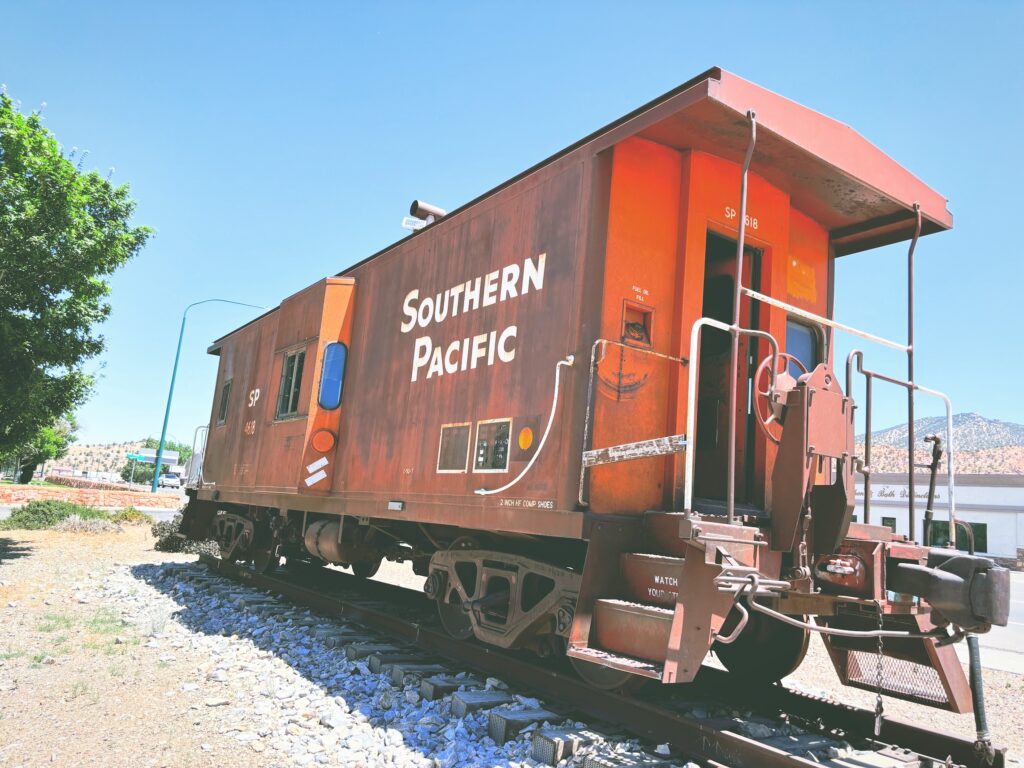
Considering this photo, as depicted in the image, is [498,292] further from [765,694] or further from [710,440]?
[765,694]

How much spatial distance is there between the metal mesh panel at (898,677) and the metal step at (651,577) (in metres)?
1.64

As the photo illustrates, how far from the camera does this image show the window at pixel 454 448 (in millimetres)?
5637

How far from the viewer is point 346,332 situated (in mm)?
8031

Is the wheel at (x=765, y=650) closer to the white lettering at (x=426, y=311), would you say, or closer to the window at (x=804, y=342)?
the window at (x=804, y=342)

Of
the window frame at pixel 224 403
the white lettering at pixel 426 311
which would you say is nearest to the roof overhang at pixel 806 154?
the white lettering at pixel 426 311

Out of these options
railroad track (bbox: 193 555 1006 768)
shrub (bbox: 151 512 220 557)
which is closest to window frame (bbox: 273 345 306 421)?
railroad track (bbox: 193 555 1006 768)

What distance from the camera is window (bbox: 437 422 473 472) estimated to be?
18.5ft

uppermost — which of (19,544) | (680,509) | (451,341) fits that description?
(451,341)

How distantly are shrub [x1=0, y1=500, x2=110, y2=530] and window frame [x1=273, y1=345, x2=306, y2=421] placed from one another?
1248 cm

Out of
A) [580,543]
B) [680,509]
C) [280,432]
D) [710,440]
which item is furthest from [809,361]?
[280,432]

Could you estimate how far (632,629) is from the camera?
4.06 metres

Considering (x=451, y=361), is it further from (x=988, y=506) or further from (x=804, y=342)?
(x=988, y=506)

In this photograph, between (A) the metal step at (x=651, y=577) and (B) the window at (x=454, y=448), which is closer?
(A) the metal step at (x=651, y=577)

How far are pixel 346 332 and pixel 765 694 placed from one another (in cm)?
539
